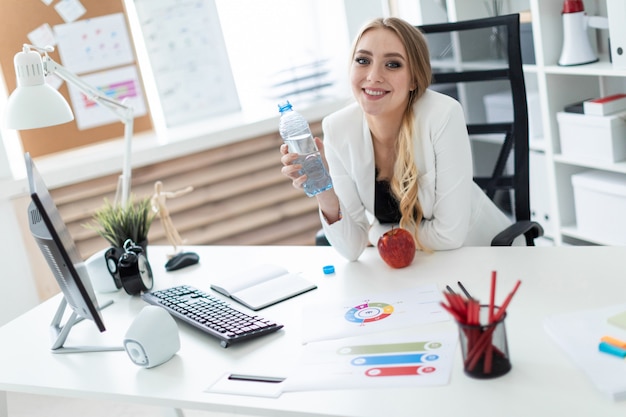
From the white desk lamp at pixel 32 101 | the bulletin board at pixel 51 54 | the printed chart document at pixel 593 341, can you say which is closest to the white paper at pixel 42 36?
the bulletin board at pixel 51 54

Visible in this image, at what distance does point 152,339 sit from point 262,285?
0.41 metres

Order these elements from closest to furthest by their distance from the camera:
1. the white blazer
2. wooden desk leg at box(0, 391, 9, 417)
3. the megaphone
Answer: wooden desk leg at box(0, 391, 9, 417) → the white blazer → the megaphone

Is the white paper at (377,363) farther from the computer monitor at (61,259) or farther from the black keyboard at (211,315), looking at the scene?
the computer monitor at (61,259)

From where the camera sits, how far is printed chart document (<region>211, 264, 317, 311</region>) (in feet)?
6.21

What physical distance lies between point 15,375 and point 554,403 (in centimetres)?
118

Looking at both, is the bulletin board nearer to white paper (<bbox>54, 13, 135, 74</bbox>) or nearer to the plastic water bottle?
white paper (<bbox>54, 13, 135, 74</bbox>)

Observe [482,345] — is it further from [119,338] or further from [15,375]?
[15,375]

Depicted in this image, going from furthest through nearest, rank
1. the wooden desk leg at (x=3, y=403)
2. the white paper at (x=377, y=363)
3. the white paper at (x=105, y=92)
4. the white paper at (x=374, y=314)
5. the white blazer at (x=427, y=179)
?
the white paper at (x=105, y=92), the white blazer at (x=427, y=179), the wooden desk leg at (x=3, y=403), the white paper at (x=374, y=314), the white paper at (x=377, y=363)

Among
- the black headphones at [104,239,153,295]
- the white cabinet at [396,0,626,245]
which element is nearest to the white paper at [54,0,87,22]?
the white cabinet at [396,0,626,245]

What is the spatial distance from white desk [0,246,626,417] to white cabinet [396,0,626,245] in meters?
1.20

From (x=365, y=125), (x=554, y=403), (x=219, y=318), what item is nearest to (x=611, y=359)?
(x=554, y=403)

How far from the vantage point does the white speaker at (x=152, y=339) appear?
1622 mm

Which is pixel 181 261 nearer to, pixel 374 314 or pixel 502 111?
pixel 374 314

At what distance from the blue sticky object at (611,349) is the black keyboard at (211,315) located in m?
0.67
